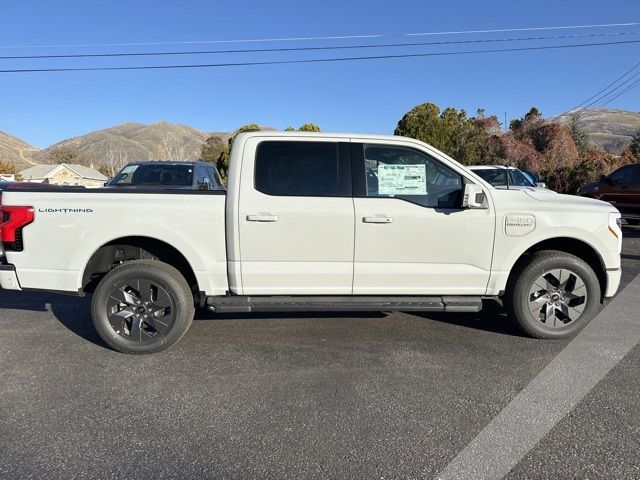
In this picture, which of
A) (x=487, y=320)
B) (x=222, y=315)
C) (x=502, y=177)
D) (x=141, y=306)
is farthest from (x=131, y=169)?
(x=502, y=177)

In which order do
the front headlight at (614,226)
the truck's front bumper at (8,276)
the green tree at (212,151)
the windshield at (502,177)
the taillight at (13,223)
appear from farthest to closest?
the green tree at (212,151)
the windshield at (502,177)
the front headlight at (614,226)
the truck's front bumper at (8,276)
the taillight at (13,223)

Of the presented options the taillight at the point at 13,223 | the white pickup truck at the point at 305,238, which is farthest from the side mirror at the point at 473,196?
the taillight at the point at 13,223

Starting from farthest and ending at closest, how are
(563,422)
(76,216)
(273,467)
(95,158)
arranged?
(95,158)
(76,216)
(563,422)
(273,467)

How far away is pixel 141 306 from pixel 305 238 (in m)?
1.62

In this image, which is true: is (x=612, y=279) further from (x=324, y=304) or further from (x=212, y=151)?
(x=212, y=151)

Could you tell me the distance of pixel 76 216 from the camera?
4.10 metres

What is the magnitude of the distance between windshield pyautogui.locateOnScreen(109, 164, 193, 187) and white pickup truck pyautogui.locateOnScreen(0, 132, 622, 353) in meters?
5.38

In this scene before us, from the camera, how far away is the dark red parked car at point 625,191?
11.6 m

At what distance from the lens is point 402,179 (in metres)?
4.35

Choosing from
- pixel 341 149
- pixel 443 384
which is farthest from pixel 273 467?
pixel 341 149

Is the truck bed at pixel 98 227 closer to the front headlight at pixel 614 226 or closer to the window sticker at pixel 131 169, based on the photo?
the front headlight at pixel 614 226

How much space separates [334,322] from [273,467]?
2595 mm

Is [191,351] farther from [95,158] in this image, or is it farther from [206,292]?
[95,158]

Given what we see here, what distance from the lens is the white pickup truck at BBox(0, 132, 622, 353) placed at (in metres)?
4.13
